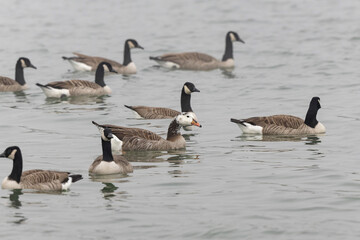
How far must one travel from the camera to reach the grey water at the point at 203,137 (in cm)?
1562

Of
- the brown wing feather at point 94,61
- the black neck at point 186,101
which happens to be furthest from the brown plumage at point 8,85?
the black neck at point 186,101

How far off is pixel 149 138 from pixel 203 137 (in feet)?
8.20

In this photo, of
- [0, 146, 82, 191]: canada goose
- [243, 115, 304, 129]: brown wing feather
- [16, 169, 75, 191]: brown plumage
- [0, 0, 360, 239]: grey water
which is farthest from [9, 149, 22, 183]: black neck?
[243, 115, 304, 129]: brown wing feather

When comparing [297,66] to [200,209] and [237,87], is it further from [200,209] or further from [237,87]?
[200,209]

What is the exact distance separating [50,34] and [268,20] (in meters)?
13.3

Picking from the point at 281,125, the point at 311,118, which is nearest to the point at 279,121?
the point at 281,125

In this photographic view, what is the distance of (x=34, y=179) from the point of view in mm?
17766

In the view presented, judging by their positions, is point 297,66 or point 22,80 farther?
point 297,66

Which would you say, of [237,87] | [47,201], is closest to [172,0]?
[237,87]

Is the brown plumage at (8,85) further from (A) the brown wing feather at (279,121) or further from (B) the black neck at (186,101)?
(A) the brown wing feather at (279,121)

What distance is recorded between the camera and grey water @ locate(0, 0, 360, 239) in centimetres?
1562

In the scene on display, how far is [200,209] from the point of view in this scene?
53.4ft

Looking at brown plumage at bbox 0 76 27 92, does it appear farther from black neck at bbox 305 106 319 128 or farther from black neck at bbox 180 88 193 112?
black neck at bbox 305 106 319 128

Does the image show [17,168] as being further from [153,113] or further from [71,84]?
[71,84]
